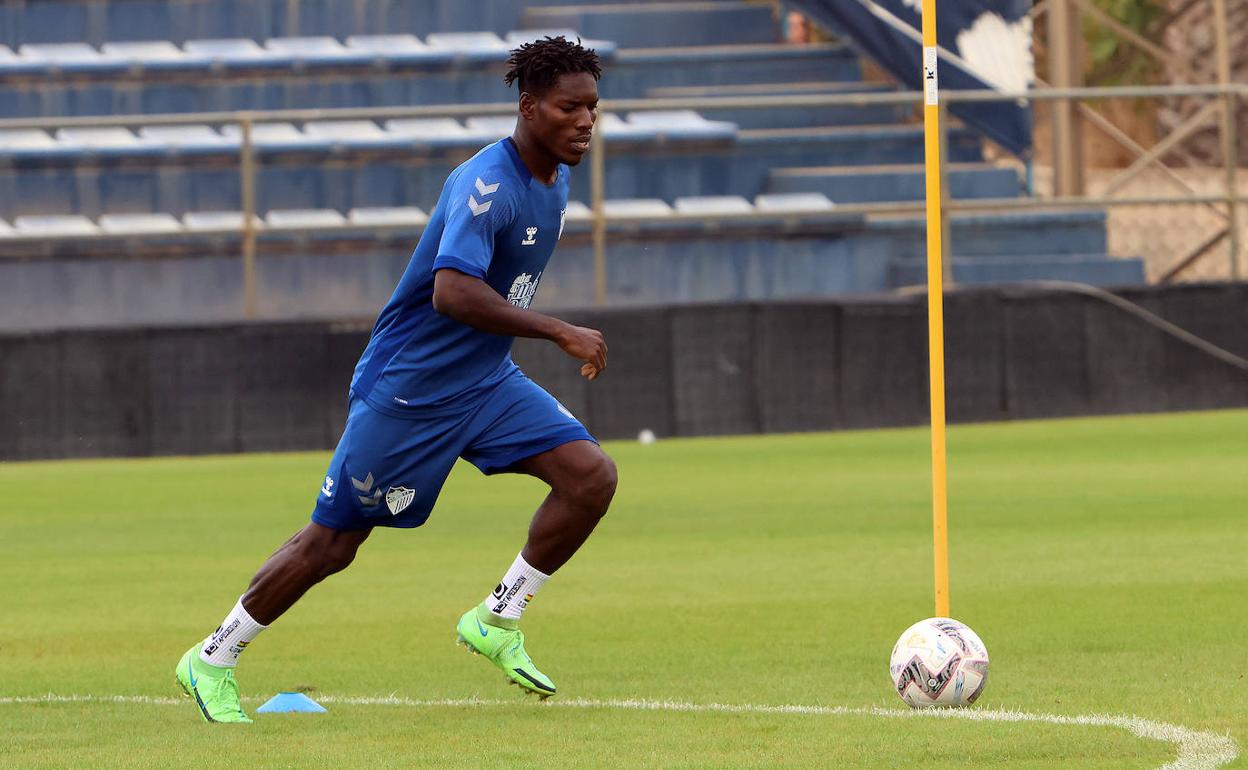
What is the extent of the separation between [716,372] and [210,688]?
12899mm

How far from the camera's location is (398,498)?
24.2ft

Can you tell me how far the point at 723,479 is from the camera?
53.1 ft

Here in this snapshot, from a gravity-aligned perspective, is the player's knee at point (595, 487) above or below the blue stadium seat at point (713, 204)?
below

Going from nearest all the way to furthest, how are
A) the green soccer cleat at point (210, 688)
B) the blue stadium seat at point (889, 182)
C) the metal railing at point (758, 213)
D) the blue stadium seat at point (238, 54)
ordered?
the green soccer cleat at point (210, 688) → the metal railing at point (758, 213) → the blue stadium seat at point (889, 182) → the blue stadium seat at point (238, 54)

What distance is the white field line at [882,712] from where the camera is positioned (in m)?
6.11

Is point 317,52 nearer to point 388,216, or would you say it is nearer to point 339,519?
point 388,216

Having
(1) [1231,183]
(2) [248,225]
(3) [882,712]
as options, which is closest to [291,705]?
(3) [882,712]

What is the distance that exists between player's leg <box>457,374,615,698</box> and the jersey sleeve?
0.69 meters

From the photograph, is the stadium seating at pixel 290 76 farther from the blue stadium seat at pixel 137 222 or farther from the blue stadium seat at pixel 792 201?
the blue stadium seat at pixel 137 222

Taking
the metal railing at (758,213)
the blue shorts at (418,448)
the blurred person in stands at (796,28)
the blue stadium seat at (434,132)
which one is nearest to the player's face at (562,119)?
the blue shorts at (418,448)

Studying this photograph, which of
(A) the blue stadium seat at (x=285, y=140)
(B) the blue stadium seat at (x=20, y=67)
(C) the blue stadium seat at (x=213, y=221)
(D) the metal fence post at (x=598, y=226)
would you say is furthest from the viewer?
(B) the blue stadium seat at (x=20, y=67)

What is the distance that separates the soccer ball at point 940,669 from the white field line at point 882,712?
56 mm

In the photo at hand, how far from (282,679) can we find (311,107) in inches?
747

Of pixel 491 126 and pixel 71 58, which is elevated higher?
pixel 71 58
